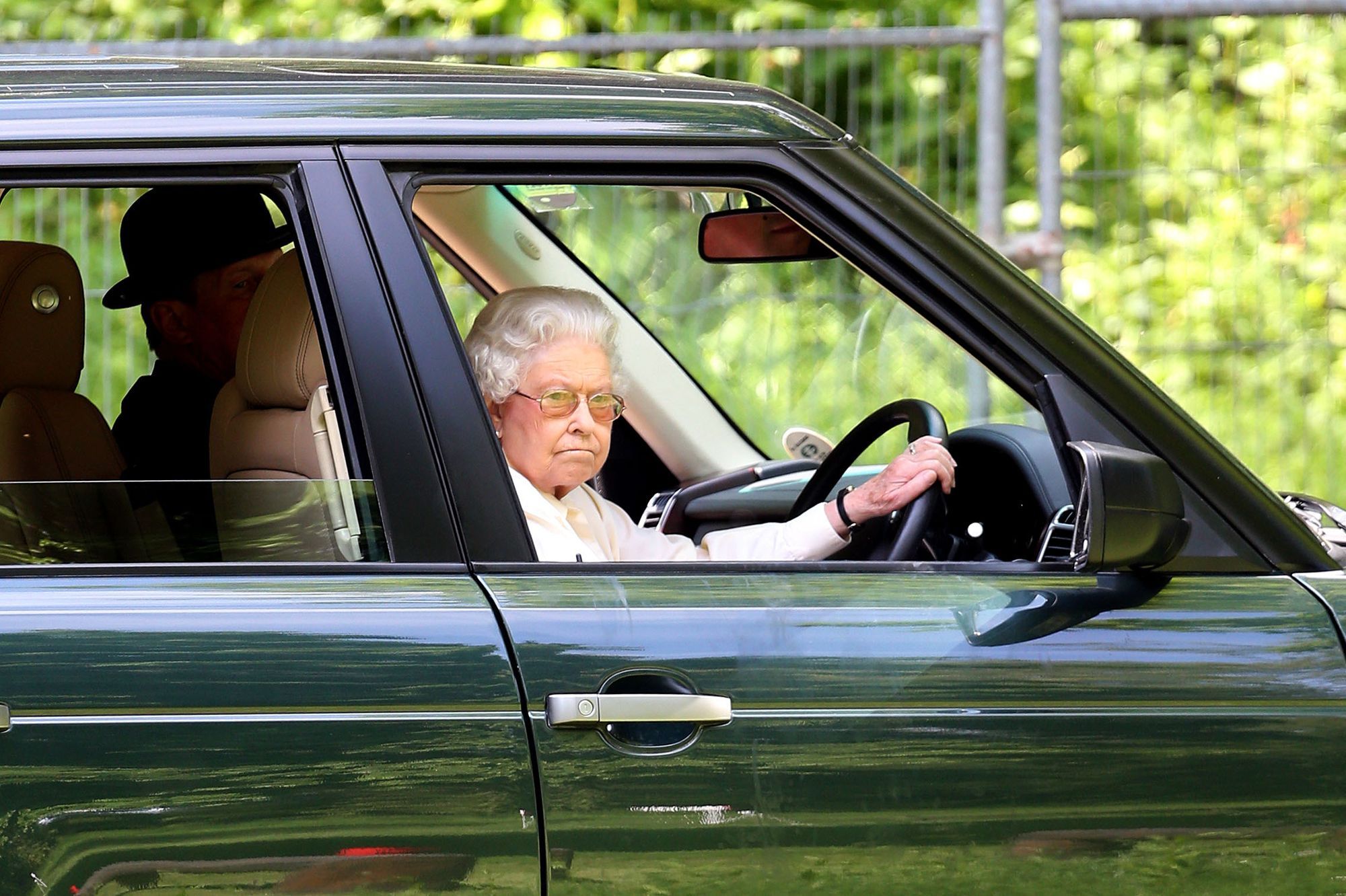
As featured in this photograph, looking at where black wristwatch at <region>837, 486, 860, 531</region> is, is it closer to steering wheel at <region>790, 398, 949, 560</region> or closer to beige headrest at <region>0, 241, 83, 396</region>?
steering wheel at <region>790, 398, 949, 560</region>

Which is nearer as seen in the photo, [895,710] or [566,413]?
[895,710]

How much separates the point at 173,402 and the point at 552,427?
642mm

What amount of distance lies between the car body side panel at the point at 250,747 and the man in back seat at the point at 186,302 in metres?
0.53

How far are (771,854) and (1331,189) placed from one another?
4.78 m

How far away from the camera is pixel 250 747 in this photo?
5.62 feet

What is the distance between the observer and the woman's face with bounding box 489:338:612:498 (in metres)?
2.44

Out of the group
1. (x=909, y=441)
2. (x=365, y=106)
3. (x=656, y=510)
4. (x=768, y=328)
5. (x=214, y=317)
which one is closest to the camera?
(x=365, y=106)

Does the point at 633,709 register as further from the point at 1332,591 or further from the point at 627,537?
the point at 627,537

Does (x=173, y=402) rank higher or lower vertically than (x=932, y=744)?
higher

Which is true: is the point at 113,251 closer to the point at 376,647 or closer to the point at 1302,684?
the point at 376,647

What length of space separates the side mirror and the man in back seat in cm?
115

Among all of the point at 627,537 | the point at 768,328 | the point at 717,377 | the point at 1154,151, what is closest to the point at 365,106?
the point at 627,537

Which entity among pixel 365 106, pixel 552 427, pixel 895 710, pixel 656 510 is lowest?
pixel 656 510

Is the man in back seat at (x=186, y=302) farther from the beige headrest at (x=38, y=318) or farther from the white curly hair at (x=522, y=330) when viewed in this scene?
the white curly hair at (x=522, y=330)
